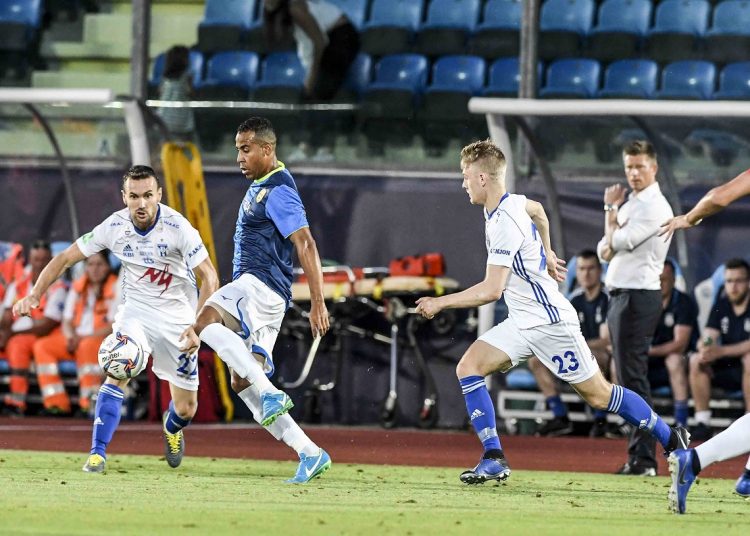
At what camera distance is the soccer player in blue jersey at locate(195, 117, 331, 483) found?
8.15m

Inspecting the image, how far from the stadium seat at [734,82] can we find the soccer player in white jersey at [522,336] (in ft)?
24.3

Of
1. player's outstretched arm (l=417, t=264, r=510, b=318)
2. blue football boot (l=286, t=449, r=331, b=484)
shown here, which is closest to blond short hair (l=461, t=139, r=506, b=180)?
player's outstretched arm (l=417, t=264, r=510, b=318)

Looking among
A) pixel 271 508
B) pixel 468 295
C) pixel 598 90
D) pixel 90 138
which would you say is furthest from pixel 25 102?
pixel 271 508

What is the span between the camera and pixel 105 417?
8891 millimetres

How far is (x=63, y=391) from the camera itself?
15.1 meters

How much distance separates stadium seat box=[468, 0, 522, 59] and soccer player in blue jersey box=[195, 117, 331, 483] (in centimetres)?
837

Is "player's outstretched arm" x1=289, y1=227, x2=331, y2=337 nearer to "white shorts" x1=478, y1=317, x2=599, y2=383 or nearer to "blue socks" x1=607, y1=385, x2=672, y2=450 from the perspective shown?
"white shorts" x1=478, y1=317, x2=599, y2=383

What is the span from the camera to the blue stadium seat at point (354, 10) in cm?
1695

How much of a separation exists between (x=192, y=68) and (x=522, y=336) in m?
9.31

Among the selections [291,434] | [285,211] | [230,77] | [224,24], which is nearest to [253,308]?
[285,211]

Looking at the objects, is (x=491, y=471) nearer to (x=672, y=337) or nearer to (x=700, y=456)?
(x=700, y=456)

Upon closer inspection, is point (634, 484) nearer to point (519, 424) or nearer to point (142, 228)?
point (142, 228)

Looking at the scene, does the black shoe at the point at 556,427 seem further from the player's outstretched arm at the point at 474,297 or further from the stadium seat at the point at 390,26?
the player's outstretched arm at the point at 474,297

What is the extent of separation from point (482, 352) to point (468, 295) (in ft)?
1.94
